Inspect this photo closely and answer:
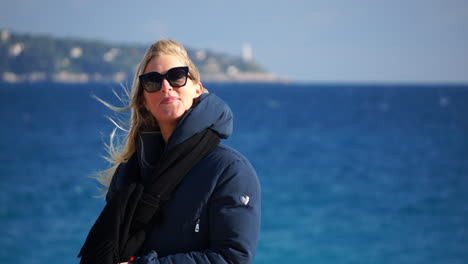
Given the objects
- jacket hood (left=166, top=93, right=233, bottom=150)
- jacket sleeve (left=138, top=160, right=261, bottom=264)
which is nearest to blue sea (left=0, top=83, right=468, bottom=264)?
jacket hood (left=166, top=93, right=233, bottom=150)

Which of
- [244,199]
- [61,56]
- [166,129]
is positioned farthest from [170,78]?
[61,56]

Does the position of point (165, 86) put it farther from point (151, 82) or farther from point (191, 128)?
point (191, 128)

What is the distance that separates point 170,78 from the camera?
77.0 inches

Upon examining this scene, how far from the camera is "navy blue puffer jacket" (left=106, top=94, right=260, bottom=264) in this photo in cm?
173

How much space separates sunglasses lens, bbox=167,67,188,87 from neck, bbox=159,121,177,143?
144 millimetres

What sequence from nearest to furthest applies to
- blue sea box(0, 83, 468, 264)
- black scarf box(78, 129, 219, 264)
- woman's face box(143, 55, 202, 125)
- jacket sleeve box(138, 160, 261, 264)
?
jacket sleeve box(138, 160, 261, 264), black scarf box(78, 129, 219, 264), woman's face box(143, 55, 202, 125), blue sea box(0, 83, 468, 264)

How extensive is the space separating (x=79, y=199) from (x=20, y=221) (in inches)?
81.3

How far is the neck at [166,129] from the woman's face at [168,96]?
0.02 meters

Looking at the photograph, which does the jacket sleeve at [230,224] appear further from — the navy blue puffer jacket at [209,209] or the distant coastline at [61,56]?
the distant coastline at [61,56]

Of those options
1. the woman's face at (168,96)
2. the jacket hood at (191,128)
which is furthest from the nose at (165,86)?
the jacket hood at (191,128)

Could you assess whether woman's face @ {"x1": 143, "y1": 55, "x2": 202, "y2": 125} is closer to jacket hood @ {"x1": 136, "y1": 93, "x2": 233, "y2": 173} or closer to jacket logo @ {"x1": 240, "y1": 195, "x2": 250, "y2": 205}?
jacket hood @ {"x1": 136, "y1": 93, "x2": 233, "y2": 173}

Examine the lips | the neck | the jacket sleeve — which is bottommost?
the jacket sleeve

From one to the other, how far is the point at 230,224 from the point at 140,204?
33cm

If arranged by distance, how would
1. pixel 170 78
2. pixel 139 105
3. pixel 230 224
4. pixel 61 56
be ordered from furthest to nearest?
pixel 61 56 → pixel 139 105 → pixel 170 78 → pixel 230 224
